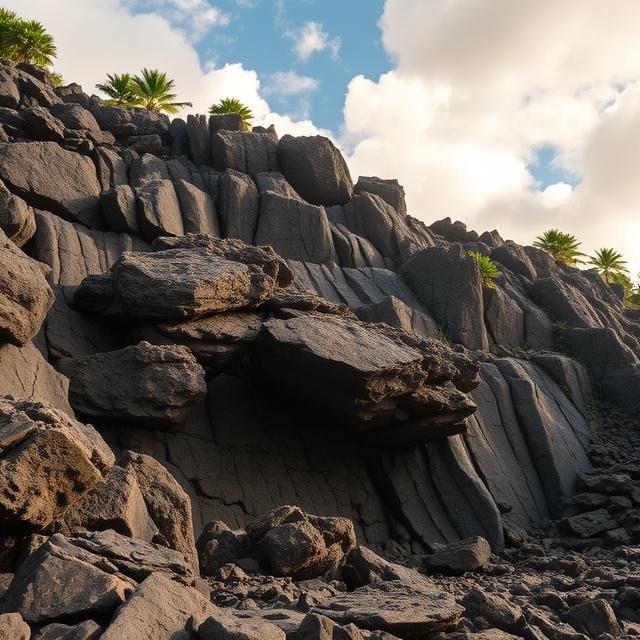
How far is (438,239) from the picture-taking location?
122 feet

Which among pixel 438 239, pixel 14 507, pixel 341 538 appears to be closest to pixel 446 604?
pixel 341 538

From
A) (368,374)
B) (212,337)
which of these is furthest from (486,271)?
(212,337)

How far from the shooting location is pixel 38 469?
867 cm

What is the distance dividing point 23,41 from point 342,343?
1117 inches

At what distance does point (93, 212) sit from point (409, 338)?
11.2 metres

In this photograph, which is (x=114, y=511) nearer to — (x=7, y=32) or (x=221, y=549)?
(x=221, y=549)

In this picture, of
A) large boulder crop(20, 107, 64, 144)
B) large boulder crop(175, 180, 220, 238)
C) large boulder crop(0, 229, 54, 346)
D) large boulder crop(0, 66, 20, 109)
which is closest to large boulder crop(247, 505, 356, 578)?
large boulder crop(0, 229, 54, 346)

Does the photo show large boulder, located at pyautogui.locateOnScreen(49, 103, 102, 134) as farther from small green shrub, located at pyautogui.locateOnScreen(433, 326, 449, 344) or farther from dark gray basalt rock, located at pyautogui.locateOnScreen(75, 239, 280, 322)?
small green shrub, located at pyautogui.locateOnScreen(433, 326, 449, 344)

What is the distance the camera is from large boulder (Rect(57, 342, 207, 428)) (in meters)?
17.0

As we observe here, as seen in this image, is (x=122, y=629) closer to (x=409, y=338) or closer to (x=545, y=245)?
(x=409, y=338)

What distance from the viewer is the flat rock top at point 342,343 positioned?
1811 centimetres

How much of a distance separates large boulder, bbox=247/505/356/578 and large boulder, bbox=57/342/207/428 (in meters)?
4.79

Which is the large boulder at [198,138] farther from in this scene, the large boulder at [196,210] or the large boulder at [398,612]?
the large boulder at [398,612]

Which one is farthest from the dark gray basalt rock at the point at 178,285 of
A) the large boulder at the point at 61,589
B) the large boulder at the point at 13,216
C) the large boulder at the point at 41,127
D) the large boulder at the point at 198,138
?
the large boulder at the point at 198,138
